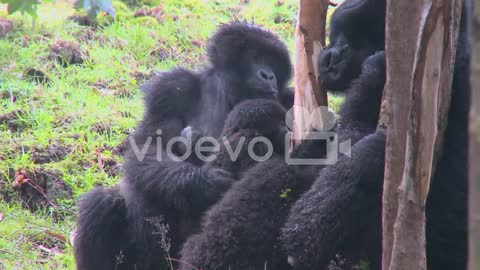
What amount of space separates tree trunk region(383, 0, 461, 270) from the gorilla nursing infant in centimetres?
64

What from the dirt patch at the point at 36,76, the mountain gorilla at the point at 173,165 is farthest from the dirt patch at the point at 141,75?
the mountain gorilla at the point at 173,165

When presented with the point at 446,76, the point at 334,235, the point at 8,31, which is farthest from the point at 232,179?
the point at 8,31

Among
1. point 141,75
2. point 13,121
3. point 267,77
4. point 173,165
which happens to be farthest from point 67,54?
point 173,165

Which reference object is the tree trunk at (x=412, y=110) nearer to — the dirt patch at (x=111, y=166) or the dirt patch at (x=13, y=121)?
the dirt patch at (x=111, y=166)

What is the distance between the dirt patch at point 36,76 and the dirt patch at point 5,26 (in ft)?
2.76

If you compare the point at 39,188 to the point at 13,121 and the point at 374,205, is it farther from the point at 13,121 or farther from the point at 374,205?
the point at 374,205

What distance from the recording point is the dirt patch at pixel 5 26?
783cm

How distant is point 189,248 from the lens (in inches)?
145

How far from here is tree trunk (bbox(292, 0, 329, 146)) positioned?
12.9 feet

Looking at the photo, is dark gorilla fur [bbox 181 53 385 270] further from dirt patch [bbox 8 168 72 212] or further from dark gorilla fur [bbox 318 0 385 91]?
dirt patch [bbox 8 168 72 212]

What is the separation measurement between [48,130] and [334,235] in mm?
3673

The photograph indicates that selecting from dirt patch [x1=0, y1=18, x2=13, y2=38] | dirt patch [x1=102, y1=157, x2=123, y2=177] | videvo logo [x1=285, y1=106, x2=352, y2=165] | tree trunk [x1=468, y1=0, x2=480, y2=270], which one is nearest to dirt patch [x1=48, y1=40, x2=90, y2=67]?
dirt patch [x1=0, y1=18, x2=13, y2=38]

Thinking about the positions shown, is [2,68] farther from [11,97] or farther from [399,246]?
[399,246]

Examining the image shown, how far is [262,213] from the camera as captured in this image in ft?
11.6
